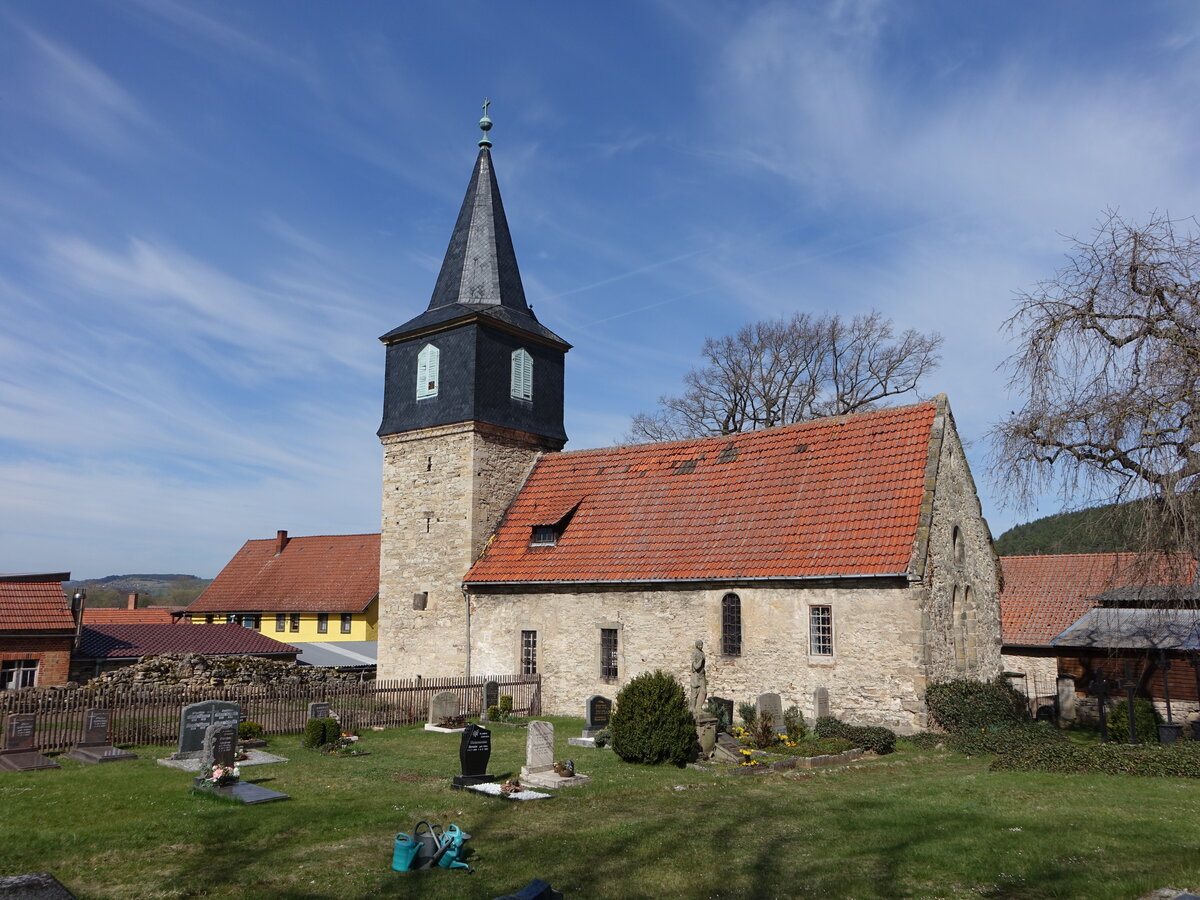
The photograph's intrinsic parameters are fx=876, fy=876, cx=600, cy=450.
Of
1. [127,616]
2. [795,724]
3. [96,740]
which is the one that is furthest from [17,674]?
[795,724]

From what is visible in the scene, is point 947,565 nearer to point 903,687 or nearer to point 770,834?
point 903,687

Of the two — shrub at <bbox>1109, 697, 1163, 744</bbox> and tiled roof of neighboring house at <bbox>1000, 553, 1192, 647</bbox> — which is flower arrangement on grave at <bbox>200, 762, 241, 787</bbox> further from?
tiled roof of neighboring house at <bbox>1000, 553, 1192, 647</bbox>

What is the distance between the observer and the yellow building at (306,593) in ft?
134

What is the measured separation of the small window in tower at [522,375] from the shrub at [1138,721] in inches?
735

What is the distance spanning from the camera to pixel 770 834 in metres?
11.4

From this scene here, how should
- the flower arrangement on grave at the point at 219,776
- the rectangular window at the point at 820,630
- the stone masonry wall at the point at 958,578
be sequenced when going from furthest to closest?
the rectangular window at the point at 820,630 → the stone masonry wall at the point at 958,578 → the flower arrangement on grave at the point at 219,776

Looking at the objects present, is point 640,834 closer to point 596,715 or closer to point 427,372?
point 596,715

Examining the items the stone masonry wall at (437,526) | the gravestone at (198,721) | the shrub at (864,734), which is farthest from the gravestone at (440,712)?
the shrub at (864,734)

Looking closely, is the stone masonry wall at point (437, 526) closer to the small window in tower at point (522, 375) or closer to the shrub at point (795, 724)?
the small window in tower at point (522, 375)

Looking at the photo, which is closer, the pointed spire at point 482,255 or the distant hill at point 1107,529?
the distant hill at point 1107,529

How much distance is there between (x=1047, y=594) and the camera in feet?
101

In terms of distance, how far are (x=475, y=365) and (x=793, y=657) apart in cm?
1331

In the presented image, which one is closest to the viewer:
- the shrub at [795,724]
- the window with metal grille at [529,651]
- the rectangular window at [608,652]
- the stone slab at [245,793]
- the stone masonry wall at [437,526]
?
the stone slab at [245,793]

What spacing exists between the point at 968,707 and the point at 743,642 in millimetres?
5065
